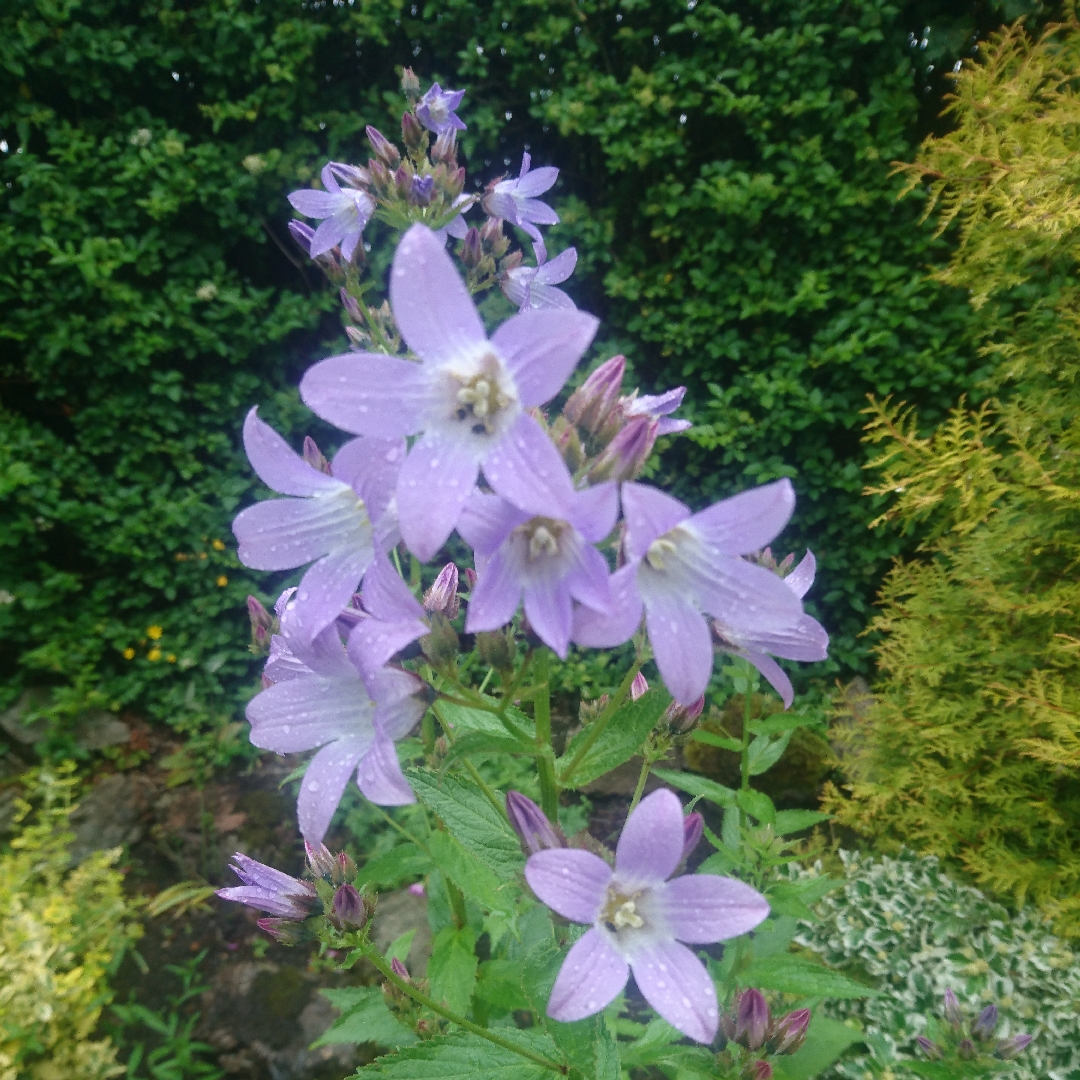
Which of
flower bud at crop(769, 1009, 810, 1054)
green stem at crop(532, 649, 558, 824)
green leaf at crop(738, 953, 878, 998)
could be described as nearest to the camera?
green stem at crop(532, 649, 558, 824)

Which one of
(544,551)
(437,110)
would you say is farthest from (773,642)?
(437,110)

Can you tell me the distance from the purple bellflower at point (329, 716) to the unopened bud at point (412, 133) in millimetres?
1598

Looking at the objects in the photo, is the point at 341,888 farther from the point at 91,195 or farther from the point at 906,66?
the point at 906,66

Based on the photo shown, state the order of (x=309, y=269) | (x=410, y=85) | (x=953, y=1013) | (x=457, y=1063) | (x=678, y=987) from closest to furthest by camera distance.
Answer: (x=678, y=987) < (x=457, y=1063) < (x=953, y=1013) < (x=410, y=85) < (x=309, y=269)

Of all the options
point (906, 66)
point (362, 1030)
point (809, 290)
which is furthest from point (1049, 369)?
point (362, 1030)

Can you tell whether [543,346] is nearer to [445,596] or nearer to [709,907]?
[445,596]

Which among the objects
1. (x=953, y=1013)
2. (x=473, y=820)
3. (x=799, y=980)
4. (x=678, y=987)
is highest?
(x=678, y=987)

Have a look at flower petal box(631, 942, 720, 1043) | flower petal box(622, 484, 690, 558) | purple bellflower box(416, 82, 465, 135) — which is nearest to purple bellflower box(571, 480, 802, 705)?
flower petal box(622, 484, 690, 558)

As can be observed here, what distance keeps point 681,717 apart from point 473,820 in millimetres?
483

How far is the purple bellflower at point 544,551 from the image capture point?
860mm

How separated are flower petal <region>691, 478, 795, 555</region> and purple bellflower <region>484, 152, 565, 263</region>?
4.97ft

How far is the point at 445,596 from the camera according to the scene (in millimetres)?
1240

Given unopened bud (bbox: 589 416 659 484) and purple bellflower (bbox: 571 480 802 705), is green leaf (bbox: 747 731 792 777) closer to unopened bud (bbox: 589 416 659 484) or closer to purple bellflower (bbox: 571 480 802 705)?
purple bellflower (bbox: 571 480 802 705)

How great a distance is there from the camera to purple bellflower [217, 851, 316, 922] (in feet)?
4.83
